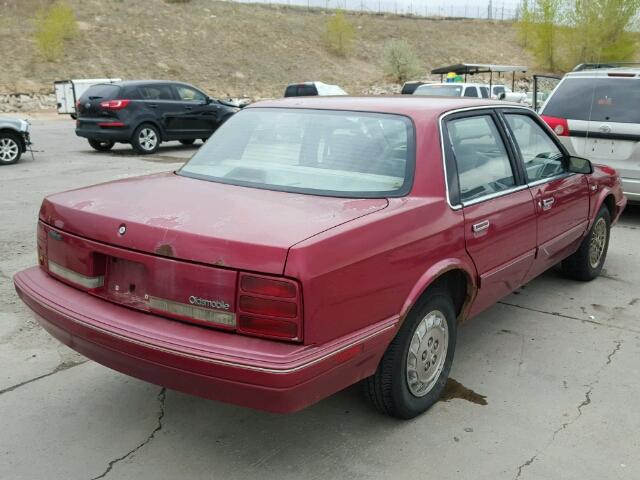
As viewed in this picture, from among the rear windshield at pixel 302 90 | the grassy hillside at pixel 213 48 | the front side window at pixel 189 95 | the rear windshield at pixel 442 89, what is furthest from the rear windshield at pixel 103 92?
the grassy hillside at pixel 213 48

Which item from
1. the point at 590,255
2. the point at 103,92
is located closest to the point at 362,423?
the point at 590,255

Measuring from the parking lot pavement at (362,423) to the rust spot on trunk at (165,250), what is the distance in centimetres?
98

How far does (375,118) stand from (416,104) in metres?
0.28

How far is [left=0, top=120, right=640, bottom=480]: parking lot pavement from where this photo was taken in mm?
2949

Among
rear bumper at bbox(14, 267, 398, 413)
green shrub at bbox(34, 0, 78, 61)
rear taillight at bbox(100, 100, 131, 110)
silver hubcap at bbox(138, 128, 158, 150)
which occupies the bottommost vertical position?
silver hubcap at bbox(138, 128, 158, 150)

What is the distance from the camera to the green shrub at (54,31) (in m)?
44.8

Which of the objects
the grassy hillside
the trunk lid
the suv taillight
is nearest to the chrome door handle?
the trunk lid

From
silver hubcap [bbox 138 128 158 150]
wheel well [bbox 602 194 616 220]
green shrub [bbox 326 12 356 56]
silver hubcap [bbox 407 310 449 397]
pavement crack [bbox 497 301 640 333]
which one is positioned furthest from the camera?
green shrub [bbox 326 12 356 56]

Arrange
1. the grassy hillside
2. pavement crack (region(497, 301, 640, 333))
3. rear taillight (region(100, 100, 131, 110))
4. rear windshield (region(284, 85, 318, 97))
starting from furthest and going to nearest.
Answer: the grassy hillside, rear windshield (region(284, 85, 318, 97)), rear taillight (region(100, 100, 131, 110)), pavement crack (region(497, 301, 640, 333))

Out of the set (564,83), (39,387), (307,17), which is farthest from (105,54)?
(39,387)

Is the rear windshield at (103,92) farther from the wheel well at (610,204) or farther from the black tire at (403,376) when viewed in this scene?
the black tire at (403,376)

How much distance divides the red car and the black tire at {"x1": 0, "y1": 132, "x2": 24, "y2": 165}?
33.8 ft

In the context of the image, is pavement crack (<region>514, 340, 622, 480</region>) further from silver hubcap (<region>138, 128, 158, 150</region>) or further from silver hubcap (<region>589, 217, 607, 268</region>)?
silver hubcap (<region>138, 128, 158, 150</region>)

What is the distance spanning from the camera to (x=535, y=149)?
15.0 feet
